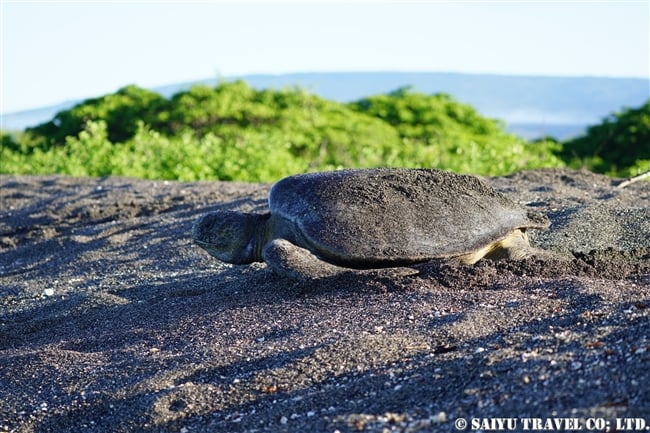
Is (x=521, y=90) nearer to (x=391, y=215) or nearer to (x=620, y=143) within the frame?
(x=620, y=143)

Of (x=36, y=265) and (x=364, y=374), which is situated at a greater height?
(x=364, y=374)

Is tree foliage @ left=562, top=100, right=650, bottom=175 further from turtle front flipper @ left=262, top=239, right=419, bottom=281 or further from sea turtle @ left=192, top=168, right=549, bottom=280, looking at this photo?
turtle front flipper @ left=262, top=239, right=419, bottom=281

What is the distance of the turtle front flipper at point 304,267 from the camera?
406cm

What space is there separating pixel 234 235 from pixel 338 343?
5.67 feet

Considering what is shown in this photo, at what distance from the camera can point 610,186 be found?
7699 mm

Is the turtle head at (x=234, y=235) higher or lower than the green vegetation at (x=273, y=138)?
higher

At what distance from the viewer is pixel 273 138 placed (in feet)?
44.5

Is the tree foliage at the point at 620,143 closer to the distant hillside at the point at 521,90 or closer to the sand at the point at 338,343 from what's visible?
the sand at the point at 338,343

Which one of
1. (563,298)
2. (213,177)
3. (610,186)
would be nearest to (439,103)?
(213,177)

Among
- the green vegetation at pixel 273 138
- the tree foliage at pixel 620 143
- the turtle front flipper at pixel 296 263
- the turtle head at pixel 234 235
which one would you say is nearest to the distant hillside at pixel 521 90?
the green vegetation at pixel 273 138

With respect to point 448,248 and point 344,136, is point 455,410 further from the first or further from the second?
point 344,136

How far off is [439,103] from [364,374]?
76.2 ft

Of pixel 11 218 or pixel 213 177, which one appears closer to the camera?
pixel 11 218

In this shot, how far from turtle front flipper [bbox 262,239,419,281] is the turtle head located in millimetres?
534
